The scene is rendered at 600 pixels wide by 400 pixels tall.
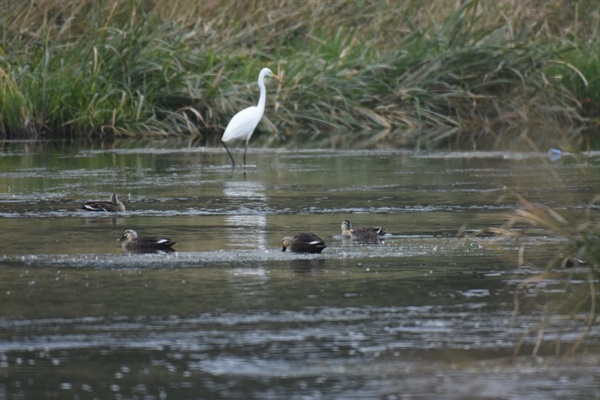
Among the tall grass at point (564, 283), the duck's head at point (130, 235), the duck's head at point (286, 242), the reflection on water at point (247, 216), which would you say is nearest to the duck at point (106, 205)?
the reflection on water at point (247, 216)

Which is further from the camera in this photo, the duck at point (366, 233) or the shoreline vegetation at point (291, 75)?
the shoreline vegetation at point (291, 75)

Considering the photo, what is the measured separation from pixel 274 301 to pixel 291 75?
60.8ft

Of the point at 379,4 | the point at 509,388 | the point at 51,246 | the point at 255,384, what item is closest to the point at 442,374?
the point at 509,388

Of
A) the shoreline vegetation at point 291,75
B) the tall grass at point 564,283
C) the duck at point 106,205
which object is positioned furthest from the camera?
the shoreline vegetation at point 291,75

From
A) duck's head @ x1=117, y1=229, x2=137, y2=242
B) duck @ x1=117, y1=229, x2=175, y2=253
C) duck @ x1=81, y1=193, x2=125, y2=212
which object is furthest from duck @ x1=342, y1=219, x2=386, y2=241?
duck @ x1=81, y1=193, x2=125, y2=212

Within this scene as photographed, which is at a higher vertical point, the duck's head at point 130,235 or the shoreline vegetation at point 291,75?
the shoreline vegetation at point 291,75

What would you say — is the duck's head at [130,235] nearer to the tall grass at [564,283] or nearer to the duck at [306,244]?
the duck at [306,244]

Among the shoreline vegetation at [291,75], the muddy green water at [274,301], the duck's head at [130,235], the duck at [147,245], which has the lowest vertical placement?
the muddy green water at [274,301]

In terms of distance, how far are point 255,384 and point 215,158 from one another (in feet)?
49.9

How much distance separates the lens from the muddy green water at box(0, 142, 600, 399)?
21.7 ft

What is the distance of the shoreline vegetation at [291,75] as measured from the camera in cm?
2502

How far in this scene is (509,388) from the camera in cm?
641

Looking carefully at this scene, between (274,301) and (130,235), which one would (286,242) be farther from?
(274,301)

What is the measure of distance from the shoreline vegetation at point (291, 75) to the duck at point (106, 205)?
10279 mm
